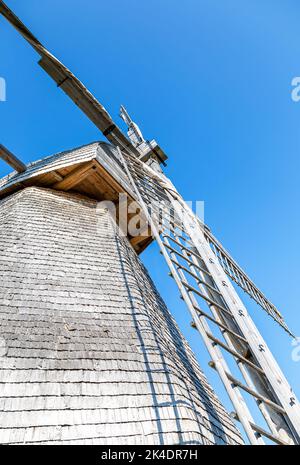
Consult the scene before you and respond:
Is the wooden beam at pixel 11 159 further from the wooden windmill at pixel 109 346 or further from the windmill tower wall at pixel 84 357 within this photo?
the windmill tower wall at pixel 84 357

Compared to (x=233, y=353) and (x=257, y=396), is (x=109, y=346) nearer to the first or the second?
(x=233, y=353)

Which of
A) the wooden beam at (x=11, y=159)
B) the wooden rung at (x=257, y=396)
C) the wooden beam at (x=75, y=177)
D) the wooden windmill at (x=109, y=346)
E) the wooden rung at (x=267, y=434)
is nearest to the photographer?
the wooden rung at (x=267, y=434)

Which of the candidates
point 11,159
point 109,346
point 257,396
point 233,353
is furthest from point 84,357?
point 11,159

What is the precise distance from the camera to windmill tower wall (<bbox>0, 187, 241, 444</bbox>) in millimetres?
2572

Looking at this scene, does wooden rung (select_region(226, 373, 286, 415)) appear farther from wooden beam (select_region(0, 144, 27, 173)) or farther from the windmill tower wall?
wooden beam (select_region(0, 144, 27, 173))

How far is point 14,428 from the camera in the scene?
7.83 ft

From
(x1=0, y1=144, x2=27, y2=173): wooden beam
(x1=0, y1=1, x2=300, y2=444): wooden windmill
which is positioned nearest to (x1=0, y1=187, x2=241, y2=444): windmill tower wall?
(x1=0, y1=1, x2=300, y2=444): wooden windmill

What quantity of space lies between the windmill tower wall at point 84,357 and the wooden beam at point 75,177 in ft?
6.43

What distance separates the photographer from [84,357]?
320 centimetres

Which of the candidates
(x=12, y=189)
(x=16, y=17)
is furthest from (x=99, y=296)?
(x=16, y=17)

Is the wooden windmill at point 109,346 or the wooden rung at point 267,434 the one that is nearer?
the wooden rung at point 267,434

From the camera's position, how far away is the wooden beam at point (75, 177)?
274 inches

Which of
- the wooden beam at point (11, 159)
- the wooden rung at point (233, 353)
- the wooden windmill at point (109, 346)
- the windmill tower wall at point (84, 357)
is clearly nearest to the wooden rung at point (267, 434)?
the wooden windmill at point (109, 346)

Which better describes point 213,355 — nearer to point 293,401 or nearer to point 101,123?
point 293,401
